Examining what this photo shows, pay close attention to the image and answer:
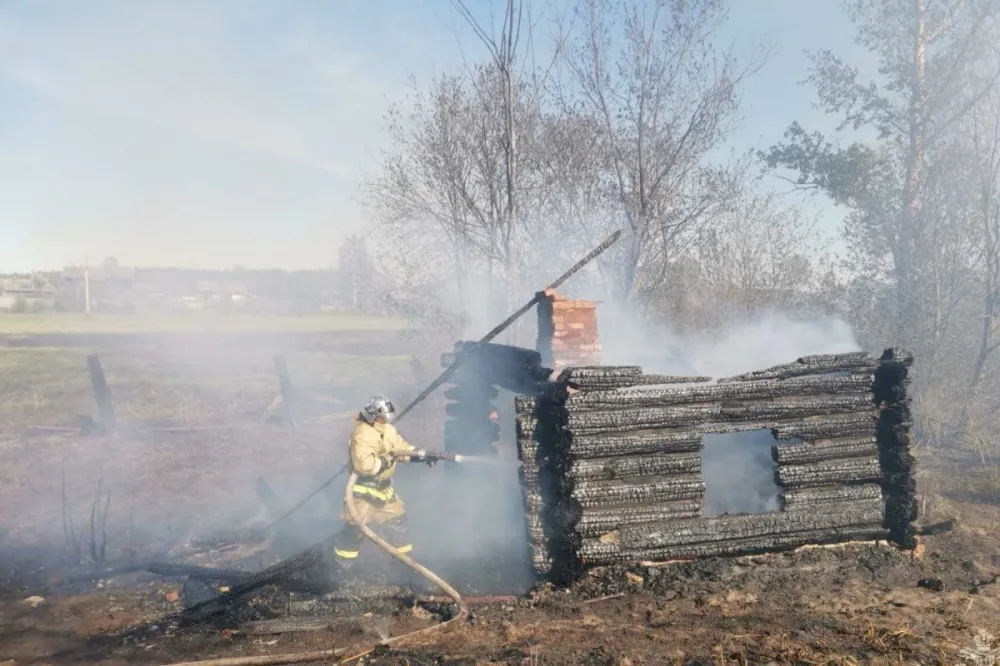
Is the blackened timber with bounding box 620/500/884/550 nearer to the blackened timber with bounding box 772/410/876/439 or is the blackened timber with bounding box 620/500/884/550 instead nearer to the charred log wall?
the blackened timber with bounding box 772/410/876/439

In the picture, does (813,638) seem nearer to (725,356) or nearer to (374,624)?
(374,624)

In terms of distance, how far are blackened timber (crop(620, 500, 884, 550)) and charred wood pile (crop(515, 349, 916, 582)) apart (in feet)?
0.04

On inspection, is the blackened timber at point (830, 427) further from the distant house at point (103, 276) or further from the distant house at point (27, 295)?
the distant house at point (103, 276)

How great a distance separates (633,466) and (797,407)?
1932mm

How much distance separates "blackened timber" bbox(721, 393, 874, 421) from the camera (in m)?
6.91

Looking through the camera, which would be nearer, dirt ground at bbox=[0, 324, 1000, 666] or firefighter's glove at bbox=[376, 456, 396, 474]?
dirt ground at bbox=[0, 324, 1000, 666]

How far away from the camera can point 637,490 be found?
6.63 metres

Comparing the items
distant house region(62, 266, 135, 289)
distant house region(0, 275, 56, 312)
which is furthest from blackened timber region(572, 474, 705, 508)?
distant house region(62, 266, 135, 289)

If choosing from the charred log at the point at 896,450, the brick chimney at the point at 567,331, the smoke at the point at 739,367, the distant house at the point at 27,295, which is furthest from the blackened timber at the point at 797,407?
the distant house at the point at 27,295

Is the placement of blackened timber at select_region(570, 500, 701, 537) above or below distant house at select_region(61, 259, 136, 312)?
below

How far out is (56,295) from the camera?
1569 inches

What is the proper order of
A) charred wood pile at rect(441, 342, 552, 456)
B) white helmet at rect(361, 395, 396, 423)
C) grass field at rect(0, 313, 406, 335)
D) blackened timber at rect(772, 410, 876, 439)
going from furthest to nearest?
grass field at rect(0, 313, 406, 335) → charred wood pile at rect(441, 342, 552, 456) → white helmet at rect(361, 395, 396, 423) → blackened timber at rect(772, 410, 876, 439)

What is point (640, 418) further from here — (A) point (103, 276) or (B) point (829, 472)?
(A) point (103, 276)

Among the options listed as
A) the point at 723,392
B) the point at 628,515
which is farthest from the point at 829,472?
the point at 628,515
